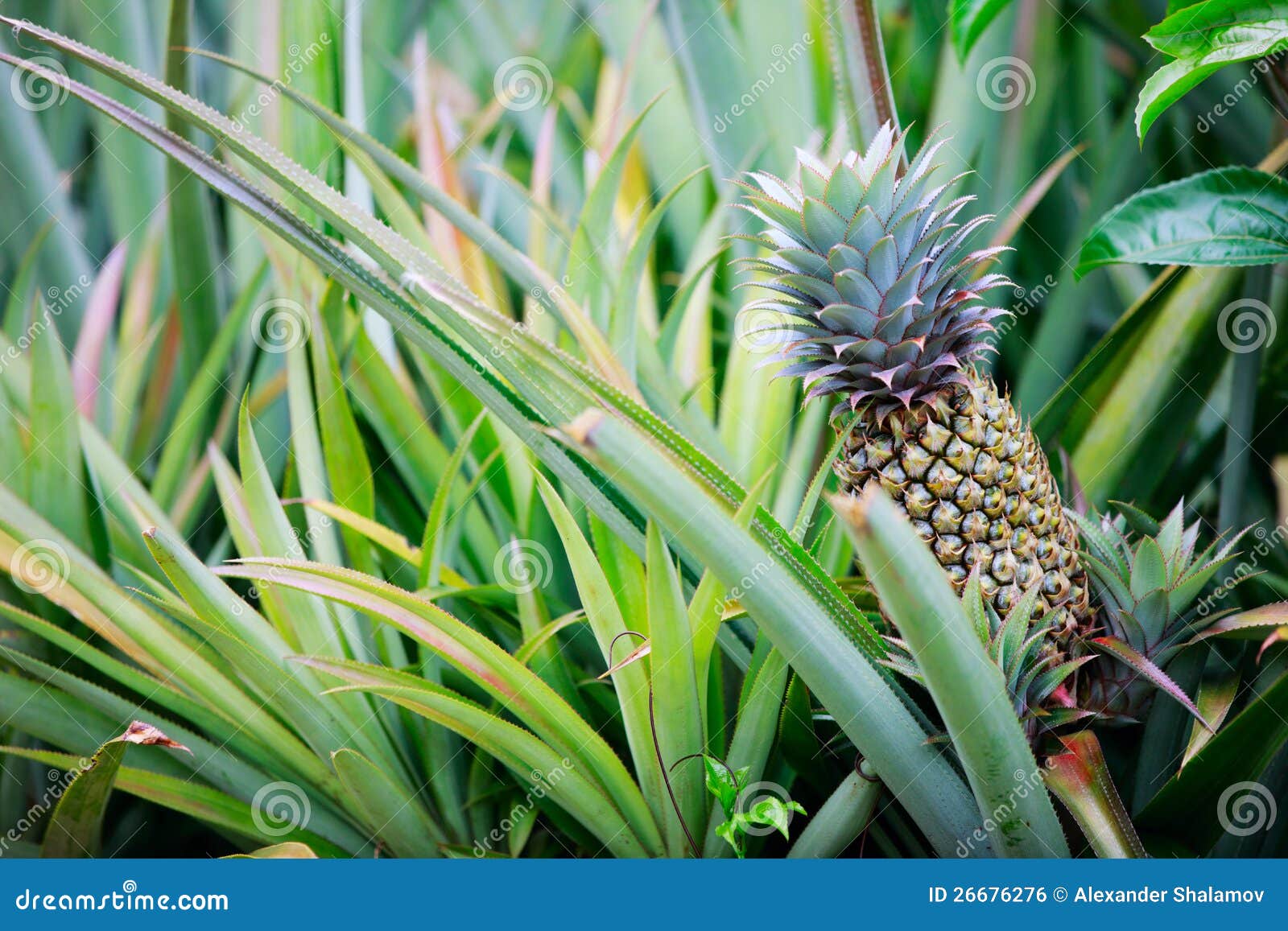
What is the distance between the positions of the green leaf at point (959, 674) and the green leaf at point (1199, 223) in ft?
1.30

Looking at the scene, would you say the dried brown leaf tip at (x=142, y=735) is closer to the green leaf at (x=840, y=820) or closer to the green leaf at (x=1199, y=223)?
the green leaf at (x=840, y=820)

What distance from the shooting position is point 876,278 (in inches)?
23.6

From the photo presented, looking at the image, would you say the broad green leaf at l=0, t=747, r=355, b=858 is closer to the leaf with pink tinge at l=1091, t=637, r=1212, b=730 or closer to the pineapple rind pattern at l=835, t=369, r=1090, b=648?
the pineapple rind pattern at l=835, t=369, r=1090, b=648

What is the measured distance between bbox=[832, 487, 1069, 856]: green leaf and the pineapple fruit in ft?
0.37

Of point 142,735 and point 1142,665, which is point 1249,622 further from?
point 142,735

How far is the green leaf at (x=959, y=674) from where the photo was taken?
1.34ft

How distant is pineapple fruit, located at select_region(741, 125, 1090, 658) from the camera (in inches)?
23.3

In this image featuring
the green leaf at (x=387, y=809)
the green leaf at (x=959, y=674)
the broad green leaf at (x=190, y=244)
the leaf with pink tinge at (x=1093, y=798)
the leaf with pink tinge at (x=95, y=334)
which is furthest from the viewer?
the leaf with pink tinge at (x=95, y=334)

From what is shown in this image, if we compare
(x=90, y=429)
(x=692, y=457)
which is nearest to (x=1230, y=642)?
(x=692, y=457)

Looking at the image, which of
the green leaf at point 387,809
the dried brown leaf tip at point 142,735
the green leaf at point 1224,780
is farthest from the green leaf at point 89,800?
the green leaf at point 1224,780

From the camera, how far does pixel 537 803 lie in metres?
0.72

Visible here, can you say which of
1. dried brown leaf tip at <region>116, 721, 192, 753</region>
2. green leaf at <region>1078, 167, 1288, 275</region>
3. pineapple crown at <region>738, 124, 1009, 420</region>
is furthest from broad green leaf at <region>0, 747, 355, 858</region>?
green leaf at <region>1078, 167, 1288, 275</region>

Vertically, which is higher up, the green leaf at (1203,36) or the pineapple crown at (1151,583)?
the green leaf at (1203,36)
